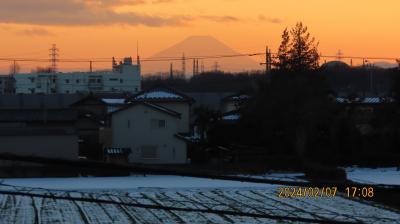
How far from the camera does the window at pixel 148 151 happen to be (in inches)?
1451

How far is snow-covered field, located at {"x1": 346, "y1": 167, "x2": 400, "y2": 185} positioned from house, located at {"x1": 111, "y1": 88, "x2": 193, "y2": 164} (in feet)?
33.4

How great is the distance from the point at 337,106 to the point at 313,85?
7.87 ft

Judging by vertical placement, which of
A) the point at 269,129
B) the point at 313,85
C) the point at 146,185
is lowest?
the point at 146,185

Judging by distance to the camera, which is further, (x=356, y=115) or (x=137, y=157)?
(x=356, y=115)

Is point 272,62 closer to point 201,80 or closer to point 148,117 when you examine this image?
point 148,117

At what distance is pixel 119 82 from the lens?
91.8 metres

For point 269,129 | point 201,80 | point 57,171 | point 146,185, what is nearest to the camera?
point 146,185

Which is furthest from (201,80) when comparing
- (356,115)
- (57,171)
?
(57,171)

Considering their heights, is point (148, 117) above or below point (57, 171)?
above

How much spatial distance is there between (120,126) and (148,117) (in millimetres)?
1815

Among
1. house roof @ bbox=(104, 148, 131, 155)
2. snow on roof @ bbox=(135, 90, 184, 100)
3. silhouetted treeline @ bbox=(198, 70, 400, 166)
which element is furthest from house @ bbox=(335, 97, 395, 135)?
house roof @ bbox=(104, 148, 131, 155)

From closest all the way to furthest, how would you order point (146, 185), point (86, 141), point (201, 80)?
point (146, 185)
point (86, 141)
point (201, 80)

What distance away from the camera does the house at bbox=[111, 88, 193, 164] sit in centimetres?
3659

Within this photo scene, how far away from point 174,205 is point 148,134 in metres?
18.8
